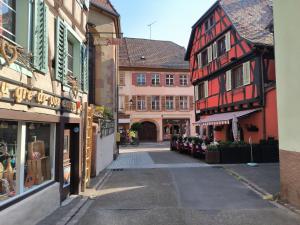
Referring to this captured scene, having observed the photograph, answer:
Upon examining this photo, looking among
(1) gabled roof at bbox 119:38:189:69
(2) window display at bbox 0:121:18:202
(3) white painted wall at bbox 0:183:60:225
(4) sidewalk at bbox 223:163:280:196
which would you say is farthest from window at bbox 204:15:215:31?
(2) window display at bbox 0:121:18:202

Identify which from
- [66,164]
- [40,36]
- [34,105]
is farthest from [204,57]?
[34,105]

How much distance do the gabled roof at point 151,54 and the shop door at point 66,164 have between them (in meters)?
30.1

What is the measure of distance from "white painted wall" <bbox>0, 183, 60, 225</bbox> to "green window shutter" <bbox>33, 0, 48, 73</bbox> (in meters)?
2.35

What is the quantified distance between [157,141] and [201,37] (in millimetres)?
16563

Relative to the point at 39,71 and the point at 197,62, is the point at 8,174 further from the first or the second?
the point at 197,62

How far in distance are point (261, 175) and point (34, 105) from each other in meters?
8.89

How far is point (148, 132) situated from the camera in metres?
39.3

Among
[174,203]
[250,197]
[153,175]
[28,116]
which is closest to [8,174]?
[28,116]

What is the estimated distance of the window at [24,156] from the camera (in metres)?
5.19

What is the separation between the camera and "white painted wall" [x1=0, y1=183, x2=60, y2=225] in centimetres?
484

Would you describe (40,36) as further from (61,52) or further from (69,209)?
(69,209)

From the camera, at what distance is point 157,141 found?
38.8 m

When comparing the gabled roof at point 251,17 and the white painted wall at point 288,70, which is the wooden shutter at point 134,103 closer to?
the gabled roof at point 251,17

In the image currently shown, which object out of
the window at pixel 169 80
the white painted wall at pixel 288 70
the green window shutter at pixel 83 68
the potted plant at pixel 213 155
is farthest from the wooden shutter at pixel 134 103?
the white painted wall at pixel 288 70
